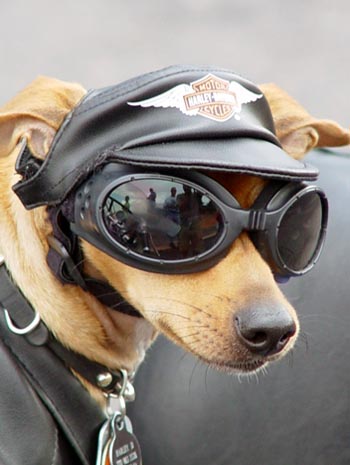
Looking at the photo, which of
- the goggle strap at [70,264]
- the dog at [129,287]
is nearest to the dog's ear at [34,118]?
the dog at [129,287]

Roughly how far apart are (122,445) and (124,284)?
0.30 m

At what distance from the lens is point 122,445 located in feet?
5.61

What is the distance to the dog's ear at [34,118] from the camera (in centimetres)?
158

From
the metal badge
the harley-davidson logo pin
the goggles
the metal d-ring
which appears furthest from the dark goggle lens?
the metal badge

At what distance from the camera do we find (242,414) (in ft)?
6.85

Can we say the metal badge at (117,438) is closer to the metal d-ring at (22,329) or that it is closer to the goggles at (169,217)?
the metal d-ring at (22,329)

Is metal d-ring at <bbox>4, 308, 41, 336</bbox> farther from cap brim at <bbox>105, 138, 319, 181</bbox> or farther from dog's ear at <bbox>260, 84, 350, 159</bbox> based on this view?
dog's ear at <bbox>260, 84, 350, 159</bbox>

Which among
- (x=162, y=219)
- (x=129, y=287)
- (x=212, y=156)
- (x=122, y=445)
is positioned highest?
(x=212, y=156)

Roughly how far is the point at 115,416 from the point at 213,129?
578 millimetres

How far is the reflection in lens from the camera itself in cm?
161

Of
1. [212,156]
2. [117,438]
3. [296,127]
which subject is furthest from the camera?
[296,127]

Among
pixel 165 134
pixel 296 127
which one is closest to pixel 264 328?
pixel 165 134

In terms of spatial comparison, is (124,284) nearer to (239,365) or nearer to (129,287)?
(129,287)

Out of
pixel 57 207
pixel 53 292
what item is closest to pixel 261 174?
pixel 57 207
